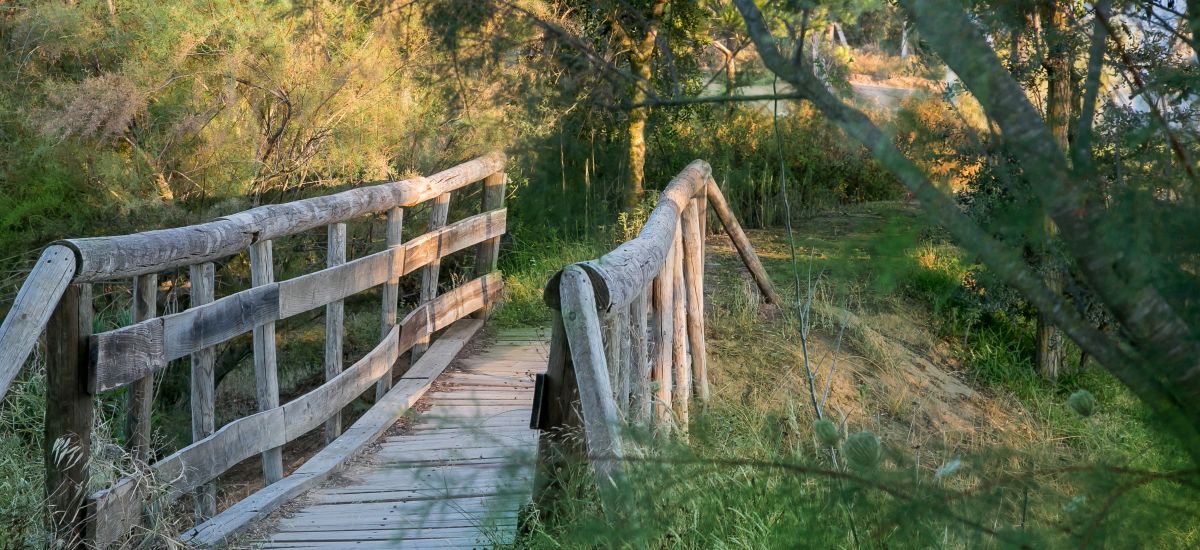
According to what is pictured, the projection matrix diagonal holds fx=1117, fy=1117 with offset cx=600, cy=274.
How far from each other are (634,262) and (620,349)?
1.01 feet

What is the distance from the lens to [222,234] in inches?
166

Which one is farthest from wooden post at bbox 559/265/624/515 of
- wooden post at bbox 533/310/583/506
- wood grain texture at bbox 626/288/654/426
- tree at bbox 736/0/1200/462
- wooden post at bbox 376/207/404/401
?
wooden post at bbox 376/207/404/401

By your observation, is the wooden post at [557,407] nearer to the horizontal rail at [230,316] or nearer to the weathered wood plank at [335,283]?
the horizontal rail at [230,316]

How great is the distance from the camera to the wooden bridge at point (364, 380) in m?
3.08

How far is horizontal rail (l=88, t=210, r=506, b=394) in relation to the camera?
11.5 ft

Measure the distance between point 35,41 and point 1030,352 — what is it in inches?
286

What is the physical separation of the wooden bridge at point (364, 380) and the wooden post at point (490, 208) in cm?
90

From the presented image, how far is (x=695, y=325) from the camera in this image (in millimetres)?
5555

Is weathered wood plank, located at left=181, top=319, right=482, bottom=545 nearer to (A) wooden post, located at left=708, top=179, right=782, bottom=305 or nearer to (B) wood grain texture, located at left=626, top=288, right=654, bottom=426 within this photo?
(B) wood grain texture, located at left=626, top=288, right=654, bottom=426

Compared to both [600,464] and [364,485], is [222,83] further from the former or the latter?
[600,464]

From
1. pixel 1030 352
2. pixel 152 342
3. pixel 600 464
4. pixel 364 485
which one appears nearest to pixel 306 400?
pixel 364 485

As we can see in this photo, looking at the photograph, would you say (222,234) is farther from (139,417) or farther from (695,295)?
(695,295)

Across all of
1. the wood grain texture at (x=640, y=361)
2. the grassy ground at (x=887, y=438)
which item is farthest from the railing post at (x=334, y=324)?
the wood grain texture at (x=640, y=361)

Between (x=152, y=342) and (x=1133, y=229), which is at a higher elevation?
(x=1133, y=229)
